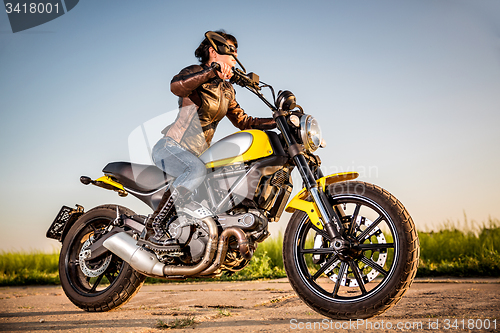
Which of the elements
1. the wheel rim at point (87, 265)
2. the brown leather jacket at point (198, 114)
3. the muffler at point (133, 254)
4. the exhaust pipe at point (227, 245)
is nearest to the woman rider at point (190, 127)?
the brown leather jacket at point (198, 114)

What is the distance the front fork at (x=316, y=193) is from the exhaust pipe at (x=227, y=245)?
599 millimetres

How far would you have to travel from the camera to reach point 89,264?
3.89 metres

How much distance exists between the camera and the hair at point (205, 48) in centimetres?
369

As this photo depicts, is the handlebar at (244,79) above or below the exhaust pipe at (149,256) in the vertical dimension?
above

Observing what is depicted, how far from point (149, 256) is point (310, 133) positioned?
1742 mm

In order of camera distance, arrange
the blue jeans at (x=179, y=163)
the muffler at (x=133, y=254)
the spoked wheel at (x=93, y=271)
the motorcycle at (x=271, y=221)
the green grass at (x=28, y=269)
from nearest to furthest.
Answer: the motorcycle at (x=271, y=221)
the blue jeans at (x=179, y=163)
the muffler at (x=133, y=254)
the spoked wheel at (x=93, y=271)
the green grass at (x=28, y=269)

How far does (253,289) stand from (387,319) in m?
2.22

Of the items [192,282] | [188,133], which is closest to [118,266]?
[188,133]

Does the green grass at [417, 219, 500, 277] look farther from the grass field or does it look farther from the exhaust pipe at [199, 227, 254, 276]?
the exhaust pipe at [199, 227, 254, 276]

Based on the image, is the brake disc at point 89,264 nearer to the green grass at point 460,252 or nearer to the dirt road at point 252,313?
the dirt road at point 252,313

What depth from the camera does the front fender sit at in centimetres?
279

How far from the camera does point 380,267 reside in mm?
2619

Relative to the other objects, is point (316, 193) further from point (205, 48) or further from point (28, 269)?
point (28, 269)

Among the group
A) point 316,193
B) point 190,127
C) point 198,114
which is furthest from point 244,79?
point 316,193
